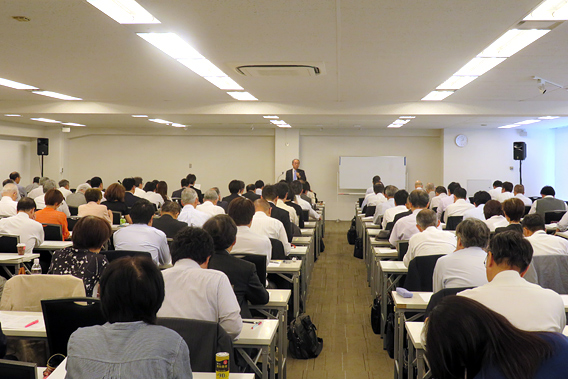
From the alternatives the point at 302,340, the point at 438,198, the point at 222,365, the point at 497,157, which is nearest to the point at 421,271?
the point at 302,340

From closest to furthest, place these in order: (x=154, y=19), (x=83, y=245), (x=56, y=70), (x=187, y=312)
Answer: (x=187, y=312), (x=83, y=245), (x=154, y=19), (x=56, y=70)

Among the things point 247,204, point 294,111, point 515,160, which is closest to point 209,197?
point 294,111

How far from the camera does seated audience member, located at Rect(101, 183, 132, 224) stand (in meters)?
8.09

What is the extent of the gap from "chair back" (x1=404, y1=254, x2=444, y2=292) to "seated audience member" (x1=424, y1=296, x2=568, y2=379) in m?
2.82

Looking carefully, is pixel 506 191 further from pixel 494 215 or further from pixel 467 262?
pixel 467 262

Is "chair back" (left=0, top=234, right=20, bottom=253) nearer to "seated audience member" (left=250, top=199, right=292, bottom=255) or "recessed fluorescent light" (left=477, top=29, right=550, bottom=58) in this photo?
"seated audience member" (left=250, top=199, right=292, bottom=255)

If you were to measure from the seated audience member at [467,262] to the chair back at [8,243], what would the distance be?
4459 mm

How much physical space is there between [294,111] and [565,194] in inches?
381

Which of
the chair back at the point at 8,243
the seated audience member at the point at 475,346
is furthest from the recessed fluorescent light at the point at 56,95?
the seated audience member at the point at 475,346

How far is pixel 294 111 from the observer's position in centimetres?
966

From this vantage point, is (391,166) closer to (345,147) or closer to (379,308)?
(345,147)

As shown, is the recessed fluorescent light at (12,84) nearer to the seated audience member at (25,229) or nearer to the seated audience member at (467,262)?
the seated audience member at (25,229)

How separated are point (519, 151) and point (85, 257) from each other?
13301 millimetres

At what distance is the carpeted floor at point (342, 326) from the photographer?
14.5ft
